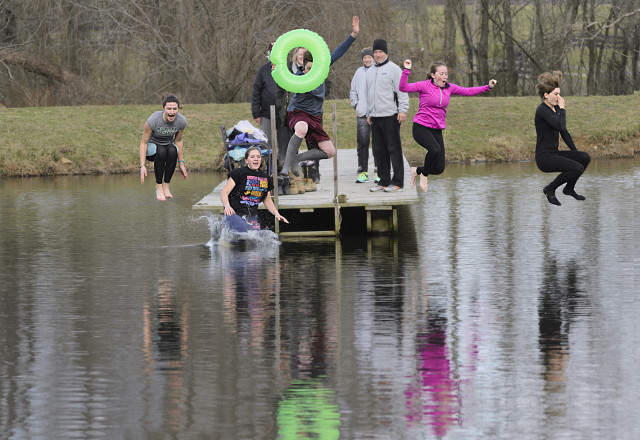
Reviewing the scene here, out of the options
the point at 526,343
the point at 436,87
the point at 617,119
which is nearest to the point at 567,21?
the point at 617,119

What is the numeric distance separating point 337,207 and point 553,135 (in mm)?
2973

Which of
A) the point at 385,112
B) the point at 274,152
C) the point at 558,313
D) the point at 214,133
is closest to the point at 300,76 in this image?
the point at 274,152

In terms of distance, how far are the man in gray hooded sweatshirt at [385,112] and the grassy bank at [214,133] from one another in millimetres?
14278

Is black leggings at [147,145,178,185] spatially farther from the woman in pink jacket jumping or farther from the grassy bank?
the grassy bank

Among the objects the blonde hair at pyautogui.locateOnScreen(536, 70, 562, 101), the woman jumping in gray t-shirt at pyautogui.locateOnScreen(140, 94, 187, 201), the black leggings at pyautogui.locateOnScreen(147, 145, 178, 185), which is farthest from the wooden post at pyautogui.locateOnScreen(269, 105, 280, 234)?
the blonde hair at pyautogui.locateOnScreen(536, 70, 562, 101)

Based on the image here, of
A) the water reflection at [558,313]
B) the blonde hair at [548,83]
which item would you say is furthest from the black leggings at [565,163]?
the water reflection at [558,313]

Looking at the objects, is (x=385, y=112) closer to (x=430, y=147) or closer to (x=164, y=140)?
(x=430, y=147)

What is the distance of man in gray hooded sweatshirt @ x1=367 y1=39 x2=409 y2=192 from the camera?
17.6m

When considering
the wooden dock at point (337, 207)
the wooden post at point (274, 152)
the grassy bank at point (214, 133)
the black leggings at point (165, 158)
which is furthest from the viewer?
the grassy bank at point (214, 133)

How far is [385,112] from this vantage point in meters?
17.6

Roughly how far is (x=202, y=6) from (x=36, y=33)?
607 cm

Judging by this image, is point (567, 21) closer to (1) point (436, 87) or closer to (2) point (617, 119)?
(2) point (617, 119)

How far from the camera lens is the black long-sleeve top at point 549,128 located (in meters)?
15.5

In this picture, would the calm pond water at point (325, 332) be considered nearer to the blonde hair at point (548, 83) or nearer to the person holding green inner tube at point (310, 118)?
the person holding green inner tube at point (310, 118)
